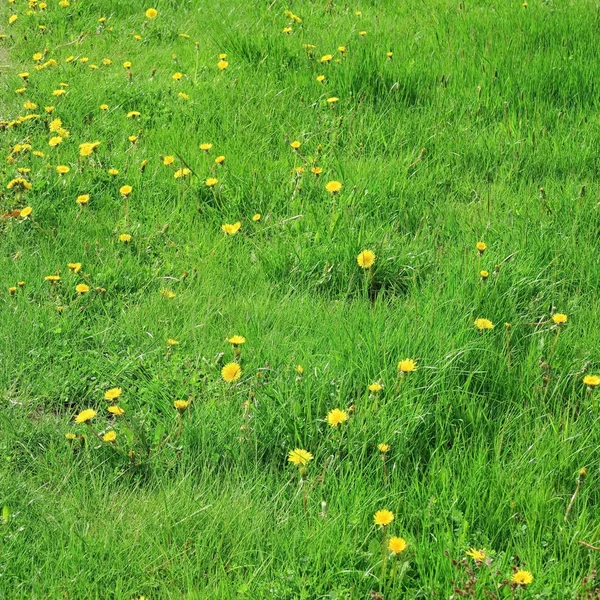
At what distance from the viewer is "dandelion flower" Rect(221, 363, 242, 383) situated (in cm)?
260

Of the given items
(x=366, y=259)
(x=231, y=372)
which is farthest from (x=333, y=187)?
(x=231, y=372)

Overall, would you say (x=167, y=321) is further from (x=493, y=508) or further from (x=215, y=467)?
(x=493, y=508)

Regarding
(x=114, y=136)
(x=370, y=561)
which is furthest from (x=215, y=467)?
(x=114, y=136)

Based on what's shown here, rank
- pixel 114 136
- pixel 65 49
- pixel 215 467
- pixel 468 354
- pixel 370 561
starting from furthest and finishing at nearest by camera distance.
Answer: pixel 65 49 → pixel 114 136 → pixel 468 354 → pixel 215 467 → pixel 370 561

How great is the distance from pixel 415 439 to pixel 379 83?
2.59 metres

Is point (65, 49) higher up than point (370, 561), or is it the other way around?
point (65, 49)

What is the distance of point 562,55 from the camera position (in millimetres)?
4668

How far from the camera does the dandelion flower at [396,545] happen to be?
197 cm

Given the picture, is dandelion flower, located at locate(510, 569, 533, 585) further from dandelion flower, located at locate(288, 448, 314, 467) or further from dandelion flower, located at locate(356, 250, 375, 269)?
dandelion flower, located at locate(356, 250, 375, 269)

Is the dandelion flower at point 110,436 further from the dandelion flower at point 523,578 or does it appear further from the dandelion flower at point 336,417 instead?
the dandelion flower at point 523,578

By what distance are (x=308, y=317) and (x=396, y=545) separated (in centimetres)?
118

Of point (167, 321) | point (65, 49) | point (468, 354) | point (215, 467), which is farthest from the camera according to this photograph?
point (65, 49)

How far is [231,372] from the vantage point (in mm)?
2605

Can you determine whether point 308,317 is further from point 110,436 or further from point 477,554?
point 477,554
